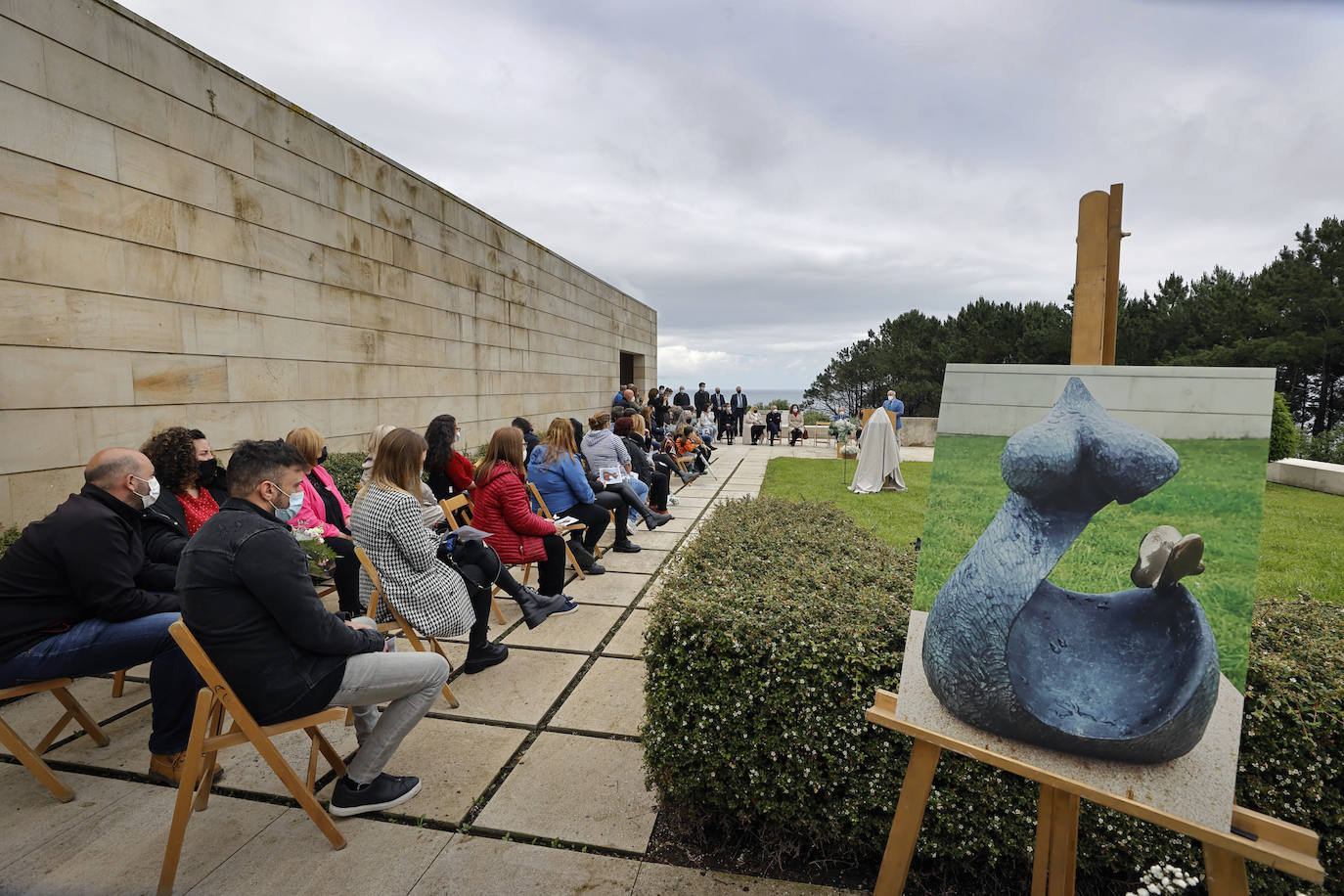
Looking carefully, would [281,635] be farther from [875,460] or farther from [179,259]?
[875,460]

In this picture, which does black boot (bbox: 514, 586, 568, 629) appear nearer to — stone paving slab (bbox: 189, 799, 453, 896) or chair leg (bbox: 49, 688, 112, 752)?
stone paving slab (bbox: 189, 799, 453, 896)

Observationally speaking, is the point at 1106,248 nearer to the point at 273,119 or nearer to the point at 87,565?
the point at 87,565

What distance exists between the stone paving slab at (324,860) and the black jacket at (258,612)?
519mm

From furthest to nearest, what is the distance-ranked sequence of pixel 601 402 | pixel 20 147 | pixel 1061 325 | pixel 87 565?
pixel 1061 325 → pixel 601 402 → pixel 20 147 → pixel 87 565

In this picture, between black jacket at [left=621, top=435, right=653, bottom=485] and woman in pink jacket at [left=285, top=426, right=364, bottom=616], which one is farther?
black jacket at [left=621, top=435, right=653, bottom=485]

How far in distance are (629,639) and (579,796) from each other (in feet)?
5.53

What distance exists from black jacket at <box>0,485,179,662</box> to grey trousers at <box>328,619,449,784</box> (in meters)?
1.25

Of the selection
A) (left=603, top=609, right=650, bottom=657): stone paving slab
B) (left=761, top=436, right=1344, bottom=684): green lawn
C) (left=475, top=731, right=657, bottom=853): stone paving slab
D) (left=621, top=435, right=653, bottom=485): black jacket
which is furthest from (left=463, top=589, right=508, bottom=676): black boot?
(left=621, top=435, right=653, bottom=485): black jacket

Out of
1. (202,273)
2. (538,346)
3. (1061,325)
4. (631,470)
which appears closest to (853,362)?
(1061,325)

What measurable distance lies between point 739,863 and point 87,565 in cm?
308

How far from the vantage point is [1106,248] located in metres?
1.96

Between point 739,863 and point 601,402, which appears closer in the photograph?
point 739,863

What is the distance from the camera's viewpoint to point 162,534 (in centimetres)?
348

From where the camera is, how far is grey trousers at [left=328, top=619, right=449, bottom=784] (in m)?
2.56
